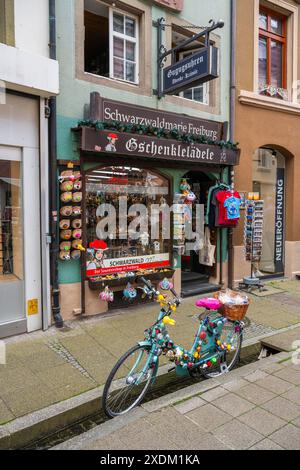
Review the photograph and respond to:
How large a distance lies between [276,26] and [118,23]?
5.08 m

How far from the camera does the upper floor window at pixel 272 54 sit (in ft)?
30.8

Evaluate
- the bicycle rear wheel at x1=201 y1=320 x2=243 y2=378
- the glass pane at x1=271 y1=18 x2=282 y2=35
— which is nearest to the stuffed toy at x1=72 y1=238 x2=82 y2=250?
the bicycle rear wheel at x1=201 y1=320 x2=243 y2=378

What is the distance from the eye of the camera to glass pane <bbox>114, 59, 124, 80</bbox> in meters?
6.79

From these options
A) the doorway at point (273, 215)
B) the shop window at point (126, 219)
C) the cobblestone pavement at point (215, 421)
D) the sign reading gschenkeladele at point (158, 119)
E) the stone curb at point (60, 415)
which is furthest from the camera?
the doorway at point (273, 215)

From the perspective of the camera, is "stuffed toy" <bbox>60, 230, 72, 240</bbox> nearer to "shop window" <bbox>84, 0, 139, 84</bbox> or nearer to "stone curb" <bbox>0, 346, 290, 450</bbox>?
"stone curb" <bbox>0, 346, 290, 450</bbox>

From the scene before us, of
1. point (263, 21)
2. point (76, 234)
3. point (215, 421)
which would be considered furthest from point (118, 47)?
point (215, 421)

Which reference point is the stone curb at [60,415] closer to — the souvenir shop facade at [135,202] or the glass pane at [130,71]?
the souvenir shop facade at [135,202]

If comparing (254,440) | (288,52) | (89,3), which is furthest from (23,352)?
(288,52)

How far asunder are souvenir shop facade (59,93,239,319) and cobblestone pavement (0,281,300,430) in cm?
49

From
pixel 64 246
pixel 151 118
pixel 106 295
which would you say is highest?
pixel 151 118

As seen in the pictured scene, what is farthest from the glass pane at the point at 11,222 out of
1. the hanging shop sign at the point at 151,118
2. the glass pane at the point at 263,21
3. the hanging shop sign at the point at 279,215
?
the glass pane at the point at 263,21

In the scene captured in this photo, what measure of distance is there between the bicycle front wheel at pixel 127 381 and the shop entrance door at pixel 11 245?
7.86 ft

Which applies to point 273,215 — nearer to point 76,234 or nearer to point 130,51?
point 130,51

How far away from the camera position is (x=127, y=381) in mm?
3594
